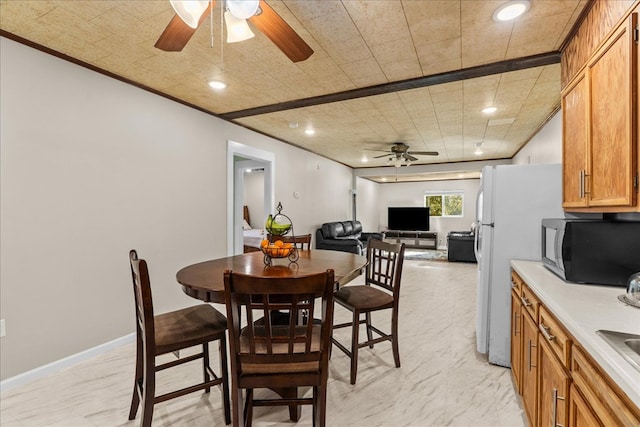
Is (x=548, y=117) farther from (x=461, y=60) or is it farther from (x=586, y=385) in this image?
(x=586, y=385)

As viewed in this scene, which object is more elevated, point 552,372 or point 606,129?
point 606,129

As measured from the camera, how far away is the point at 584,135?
1828 millimetres

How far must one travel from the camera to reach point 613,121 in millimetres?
1518

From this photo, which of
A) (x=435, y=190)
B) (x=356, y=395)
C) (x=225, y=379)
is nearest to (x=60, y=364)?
(x=225, y=379)

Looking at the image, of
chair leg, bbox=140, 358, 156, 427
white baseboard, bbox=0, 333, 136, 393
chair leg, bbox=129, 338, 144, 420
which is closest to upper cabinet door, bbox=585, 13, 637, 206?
chair leg, bbox=140, 358, 156, 427

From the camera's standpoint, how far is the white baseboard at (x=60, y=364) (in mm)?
2151

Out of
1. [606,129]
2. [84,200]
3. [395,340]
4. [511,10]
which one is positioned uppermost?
[511,10]

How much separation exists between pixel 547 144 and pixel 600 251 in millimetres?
2984

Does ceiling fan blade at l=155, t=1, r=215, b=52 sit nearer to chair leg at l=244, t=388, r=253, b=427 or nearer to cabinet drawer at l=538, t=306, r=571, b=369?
chair leg at l=244, t=388, r=253, b=427

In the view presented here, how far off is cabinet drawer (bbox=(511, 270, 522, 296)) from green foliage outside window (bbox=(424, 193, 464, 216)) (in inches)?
313

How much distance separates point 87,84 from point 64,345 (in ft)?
7.00

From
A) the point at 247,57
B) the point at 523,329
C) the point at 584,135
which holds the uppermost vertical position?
the point at 247,57

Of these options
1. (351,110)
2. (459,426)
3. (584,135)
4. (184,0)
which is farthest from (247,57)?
(459,426)

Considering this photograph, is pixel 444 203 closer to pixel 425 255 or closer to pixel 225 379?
pixel 425 255
